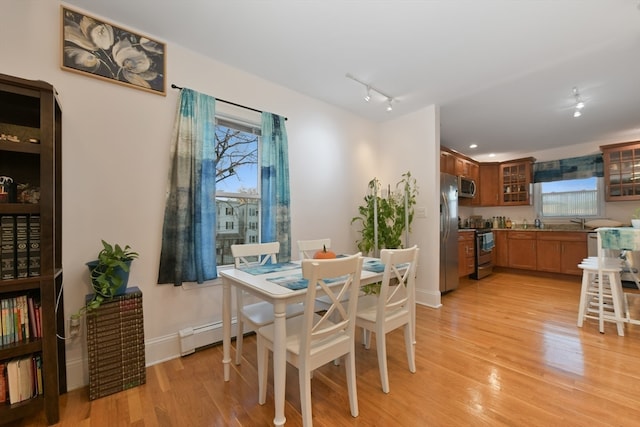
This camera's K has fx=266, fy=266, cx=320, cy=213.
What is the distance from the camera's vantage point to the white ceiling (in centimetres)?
190

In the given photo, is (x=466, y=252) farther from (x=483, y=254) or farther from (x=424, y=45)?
(x=424, y=45)

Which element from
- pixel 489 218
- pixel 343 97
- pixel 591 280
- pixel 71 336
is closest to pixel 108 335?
pixel 71 336

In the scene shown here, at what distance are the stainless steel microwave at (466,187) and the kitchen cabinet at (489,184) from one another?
72cm

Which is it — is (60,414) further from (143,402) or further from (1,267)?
(1,267)

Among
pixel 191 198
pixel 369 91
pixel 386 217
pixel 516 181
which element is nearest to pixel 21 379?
pixel 191 198

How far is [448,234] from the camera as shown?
12.8ft

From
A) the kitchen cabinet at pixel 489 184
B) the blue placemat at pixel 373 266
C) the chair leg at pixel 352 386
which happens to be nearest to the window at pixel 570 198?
the kitchen cabinet at pixel 489 184

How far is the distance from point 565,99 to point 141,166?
15.6 feet

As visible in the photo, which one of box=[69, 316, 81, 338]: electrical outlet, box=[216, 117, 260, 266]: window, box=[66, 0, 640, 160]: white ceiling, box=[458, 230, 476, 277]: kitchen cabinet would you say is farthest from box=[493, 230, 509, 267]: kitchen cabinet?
box=[69, 316, 81, 338]: electrical outlet

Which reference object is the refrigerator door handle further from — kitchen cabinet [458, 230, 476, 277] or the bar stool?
the bar stool

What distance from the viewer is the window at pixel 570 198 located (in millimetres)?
5012

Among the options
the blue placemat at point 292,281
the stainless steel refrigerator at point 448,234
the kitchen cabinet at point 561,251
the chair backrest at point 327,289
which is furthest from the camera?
the kitchen cabinet at point 561,251

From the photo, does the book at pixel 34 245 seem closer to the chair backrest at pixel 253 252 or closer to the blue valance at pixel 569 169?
the chair backrest at pixel 253 252

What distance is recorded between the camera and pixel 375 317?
1861 millimetres
